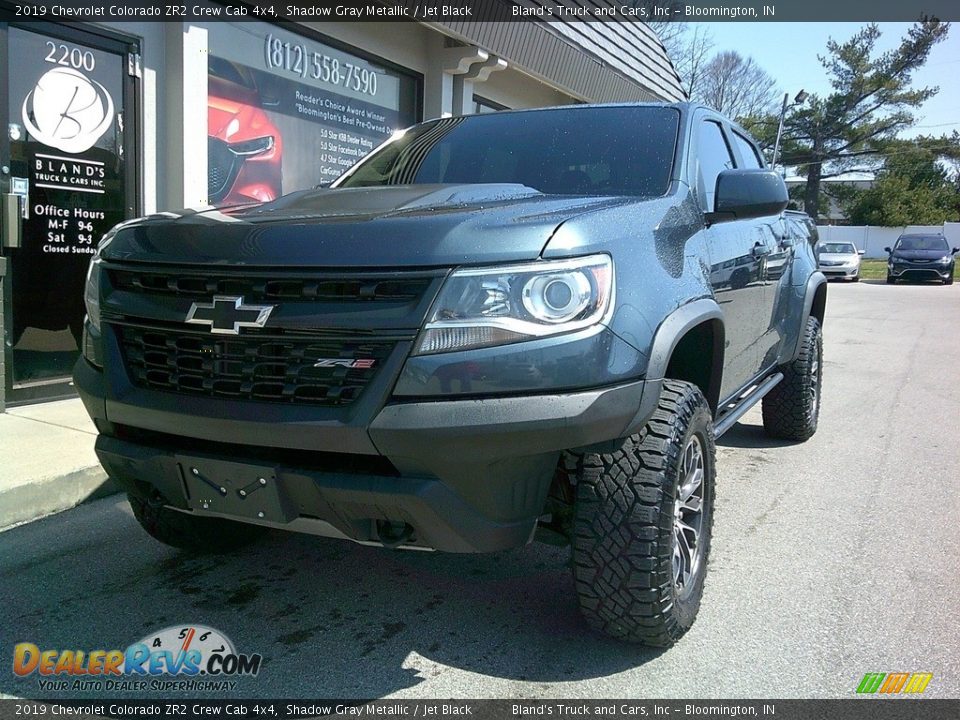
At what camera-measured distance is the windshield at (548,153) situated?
313 centimetres

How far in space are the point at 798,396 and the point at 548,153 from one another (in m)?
2.75

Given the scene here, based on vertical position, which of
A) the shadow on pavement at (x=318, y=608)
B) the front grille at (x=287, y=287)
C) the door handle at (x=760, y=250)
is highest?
the door handle at (x=760, y=250)

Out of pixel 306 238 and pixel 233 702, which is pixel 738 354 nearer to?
pixel 306 238

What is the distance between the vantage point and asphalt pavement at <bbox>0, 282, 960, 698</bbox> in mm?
2465

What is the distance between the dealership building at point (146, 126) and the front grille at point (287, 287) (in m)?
3.32

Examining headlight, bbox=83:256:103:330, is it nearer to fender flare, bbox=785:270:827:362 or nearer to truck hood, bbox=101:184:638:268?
truck hood, bbox=101:184:638:268

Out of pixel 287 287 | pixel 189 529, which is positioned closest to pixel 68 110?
pixel 189 529

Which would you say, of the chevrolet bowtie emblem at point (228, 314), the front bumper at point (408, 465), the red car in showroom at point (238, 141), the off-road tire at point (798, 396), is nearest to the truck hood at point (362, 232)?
the chevrolet bowtie emblem at point (228, 314)

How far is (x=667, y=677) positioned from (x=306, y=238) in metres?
1.68

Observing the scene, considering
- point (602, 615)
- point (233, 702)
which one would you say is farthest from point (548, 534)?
point (233, 702)

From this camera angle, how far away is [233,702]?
2.33 m

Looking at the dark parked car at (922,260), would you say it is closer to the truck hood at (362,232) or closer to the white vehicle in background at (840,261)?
the white vehicle in background at (840,261)

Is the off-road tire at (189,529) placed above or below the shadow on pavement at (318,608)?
above

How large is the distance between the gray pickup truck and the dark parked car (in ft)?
86.6
